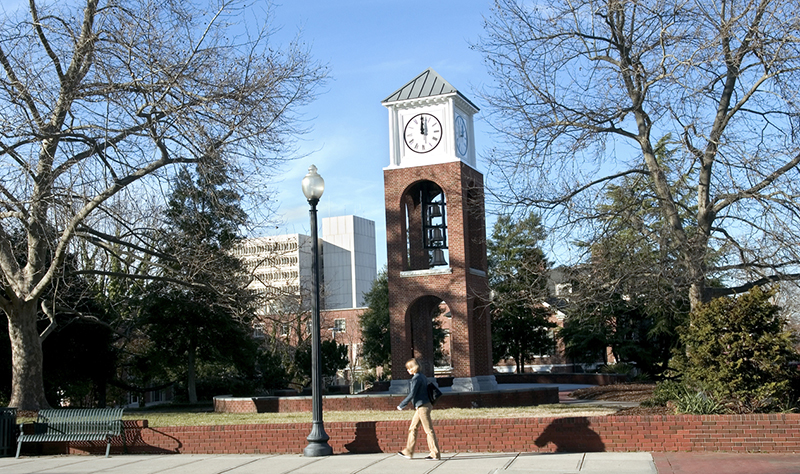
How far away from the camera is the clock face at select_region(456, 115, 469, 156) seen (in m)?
33.2

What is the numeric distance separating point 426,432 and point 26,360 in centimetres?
1359

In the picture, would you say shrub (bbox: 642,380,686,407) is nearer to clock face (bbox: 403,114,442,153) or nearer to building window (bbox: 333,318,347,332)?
clock face (bbox: 403,114,442,153)

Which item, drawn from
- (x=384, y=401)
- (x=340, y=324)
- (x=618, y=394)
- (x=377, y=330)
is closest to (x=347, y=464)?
(x=384, y=401)

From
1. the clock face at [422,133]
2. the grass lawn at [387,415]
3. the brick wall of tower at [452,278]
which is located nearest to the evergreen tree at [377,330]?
the brick wall of tower at [452,278]

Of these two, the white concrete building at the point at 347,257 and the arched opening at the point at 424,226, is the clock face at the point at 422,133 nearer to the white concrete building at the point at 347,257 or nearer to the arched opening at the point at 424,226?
the arched opening at the point at 424,226

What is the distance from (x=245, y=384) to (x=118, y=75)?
26.5 m

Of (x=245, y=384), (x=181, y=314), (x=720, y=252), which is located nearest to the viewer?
(x=720, y=252)

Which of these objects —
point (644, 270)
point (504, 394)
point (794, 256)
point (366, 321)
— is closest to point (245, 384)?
point (366, 321)

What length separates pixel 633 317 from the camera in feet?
149

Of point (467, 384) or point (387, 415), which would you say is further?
point (467, 384)

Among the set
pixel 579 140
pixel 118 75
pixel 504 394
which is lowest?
pixel 504 394

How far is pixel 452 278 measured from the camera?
32.4m

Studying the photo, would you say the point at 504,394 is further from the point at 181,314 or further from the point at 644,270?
the point at 181,314

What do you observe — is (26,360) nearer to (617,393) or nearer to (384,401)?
(384,401)
